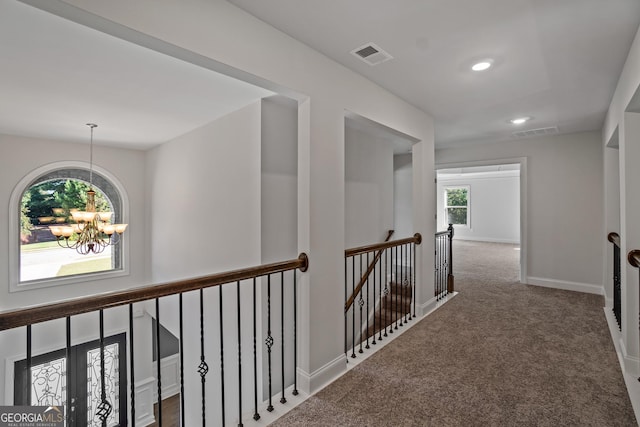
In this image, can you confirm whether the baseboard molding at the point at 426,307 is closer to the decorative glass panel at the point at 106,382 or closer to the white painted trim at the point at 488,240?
A: the decorative glass panel at the point at 106,382

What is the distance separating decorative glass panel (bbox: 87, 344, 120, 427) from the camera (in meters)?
4.98

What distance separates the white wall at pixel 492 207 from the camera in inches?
404

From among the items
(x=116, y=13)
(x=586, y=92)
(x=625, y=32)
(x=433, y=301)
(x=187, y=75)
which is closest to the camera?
(x=116, y=13)

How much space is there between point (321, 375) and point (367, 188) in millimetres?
3067

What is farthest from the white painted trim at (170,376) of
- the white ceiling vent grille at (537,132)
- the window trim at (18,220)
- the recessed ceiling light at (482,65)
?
the white ceiling vent grille at (537,132)

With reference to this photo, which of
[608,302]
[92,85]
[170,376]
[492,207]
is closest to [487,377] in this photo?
[608,302]

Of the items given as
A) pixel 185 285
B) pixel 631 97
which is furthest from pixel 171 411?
pixel 631 97

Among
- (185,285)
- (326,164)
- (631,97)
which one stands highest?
(631,97)

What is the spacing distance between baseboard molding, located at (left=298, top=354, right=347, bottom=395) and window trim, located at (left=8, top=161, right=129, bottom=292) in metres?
4.69

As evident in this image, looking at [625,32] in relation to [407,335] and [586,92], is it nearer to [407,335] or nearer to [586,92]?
[586,92]

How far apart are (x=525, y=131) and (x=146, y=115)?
208 inches

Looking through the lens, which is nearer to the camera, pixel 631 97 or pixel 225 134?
pixel 631 97

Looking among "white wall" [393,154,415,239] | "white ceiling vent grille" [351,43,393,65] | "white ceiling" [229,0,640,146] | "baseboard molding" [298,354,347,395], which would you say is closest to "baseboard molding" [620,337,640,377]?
"baseboard molding" [298,354,347,395]

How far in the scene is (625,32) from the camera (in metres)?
2.00
